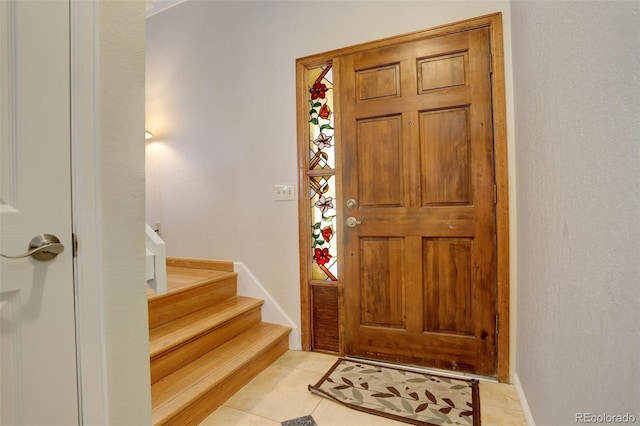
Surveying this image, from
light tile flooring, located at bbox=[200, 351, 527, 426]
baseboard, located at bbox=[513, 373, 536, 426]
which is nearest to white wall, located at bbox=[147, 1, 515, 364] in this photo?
light tile flooring, located at bbox=[200, 351, 527, 426]

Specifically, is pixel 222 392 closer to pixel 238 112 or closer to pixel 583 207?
pixel 583 207

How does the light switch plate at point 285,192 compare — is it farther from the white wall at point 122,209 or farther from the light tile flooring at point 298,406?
the white wall at point 122,209

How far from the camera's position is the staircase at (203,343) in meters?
1.39

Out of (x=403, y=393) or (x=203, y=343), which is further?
(x=203, y=343)

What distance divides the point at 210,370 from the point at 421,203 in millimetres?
1562

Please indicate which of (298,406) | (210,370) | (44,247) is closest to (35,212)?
(44,247)

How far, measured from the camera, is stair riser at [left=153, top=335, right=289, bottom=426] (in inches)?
51.6

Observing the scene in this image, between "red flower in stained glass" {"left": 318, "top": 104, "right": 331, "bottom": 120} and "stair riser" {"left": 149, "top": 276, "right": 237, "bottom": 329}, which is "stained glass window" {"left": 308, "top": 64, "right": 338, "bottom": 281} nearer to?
"red flower in stained glass" {"left": 318, "top": 104, "right": 331, "bottom": 120}

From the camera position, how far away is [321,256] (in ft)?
7.01

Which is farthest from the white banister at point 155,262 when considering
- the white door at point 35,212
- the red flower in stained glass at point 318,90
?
the red flower in stained glass at point 318,90

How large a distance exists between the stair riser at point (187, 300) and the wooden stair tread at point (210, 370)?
0.31 metres

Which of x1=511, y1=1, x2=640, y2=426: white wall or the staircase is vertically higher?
x1=511, y1=1, x2=640, y2=426: white wall

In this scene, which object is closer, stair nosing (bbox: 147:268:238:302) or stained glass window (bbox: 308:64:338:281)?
stair nosing (bbox: 147:268:238:302)

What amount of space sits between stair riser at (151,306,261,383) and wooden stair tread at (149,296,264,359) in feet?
0.11
